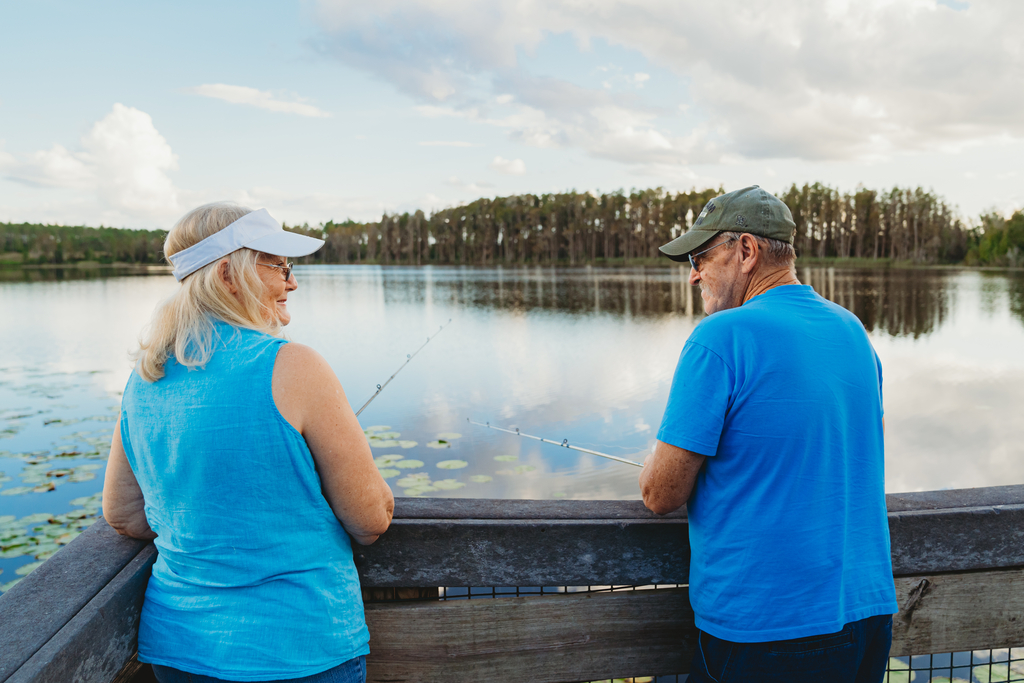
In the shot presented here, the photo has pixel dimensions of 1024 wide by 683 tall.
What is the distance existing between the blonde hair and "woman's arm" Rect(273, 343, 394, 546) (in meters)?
0.18

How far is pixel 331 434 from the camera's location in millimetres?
1319

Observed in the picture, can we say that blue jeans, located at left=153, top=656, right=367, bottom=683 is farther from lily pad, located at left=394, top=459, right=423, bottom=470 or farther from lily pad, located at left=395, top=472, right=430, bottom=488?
lily pad, located at left=394, top=459, right=423, bottom=470

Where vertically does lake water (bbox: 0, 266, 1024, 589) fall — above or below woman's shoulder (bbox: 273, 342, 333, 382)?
below

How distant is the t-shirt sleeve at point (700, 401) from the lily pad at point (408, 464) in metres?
6.54

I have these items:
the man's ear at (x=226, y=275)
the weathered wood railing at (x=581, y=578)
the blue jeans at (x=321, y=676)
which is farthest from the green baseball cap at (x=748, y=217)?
the blue jeans at (x=321, y=676)

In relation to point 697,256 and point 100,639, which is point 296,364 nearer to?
point 100,639

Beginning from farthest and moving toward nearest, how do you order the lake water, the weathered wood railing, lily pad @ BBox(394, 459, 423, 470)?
lily pad @ BBox(394, 459, 423, 470)
the lake water
the weathered wood railing

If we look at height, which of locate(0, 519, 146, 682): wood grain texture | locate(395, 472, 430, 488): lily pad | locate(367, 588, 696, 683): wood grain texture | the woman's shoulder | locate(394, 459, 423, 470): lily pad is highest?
the woman's shoulder

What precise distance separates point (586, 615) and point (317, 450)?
0.85 metres

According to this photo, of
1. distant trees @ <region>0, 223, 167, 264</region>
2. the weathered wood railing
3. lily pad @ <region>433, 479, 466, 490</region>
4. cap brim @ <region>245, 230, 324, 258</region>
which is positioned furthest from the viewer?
distant trees @ <region>0, 223, 167, 264</region>

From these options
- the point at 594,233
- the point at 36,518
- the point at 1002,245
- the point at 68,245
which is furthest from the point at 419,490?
the point at 68,245

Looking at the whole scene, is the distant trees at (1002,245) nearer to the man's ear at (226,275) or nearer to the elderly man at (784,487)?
the elderly man at (784,487)

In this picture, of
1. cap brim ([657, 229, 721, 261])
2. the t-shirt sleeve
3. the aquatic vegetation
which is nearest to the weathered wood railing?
the t-shirt sleeve

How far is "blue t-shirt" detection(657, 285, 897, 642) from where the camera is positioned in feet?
4.51
